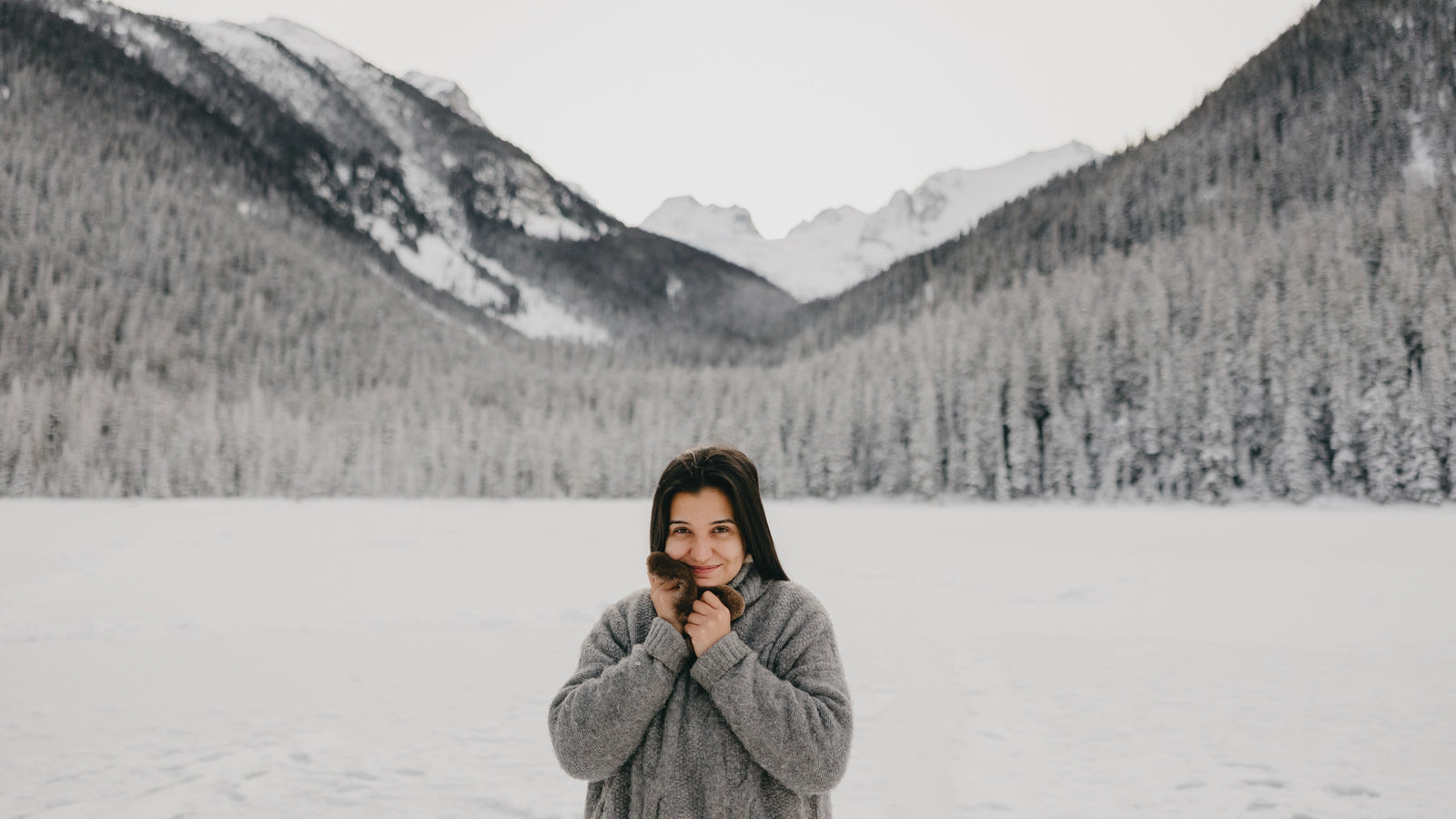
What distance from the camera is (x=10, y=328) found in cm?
10669

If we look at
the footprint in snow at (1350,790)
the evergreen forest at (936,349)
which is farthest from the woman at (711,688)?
the evergreen forest at (936,349)

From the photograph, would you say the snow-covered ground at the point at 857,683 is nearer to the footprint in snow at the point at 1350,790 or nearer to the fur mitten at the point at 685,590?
the footprint in snow at the point at 1350,790

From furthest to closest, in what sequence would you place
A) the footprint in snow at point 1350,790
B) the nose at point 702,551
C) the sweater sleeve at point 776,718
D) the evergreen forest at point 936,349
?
the evergreen forest at point 936,349 < the footprint in snow at point 1350,790 < the nose at point 702,551 < the sweater sleeve at point 776,718

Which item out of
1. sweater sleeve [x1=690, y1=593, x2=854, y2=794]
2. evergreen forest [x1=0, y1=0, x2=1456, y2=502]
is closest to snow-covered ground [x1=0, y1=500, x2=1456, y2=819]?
sweater sleeve [x1=690, y1=593, x2=854, y2=794]

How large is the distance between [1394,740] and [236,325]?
156320mm

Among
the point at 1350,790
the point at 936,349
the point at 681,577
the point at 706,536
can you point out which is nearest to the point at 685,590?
the point at 681,577

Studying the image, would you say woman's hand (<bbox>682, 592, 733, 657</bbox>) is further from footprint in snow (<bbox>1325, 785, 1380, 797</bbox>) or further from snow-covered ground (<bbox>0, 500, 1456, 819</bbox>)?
footprint in snow (<bbox>1325, 785, 1380, 797</bbox>)

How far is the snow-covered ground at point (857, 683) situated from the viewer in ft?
17.7

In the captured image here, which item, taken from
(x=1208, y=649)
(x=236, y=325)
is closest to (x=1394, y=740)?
(x=1208, y=649)

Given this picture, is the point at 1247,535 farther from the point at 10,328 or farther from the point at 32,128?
the point at 32,128

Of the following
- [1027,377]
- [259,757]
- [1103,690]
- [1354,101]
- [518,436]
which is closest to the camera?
[259,757]

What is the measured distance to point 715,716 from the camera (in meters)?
1.93

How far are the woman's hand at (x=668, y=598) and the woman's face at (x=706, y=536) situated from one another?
0.28 feet

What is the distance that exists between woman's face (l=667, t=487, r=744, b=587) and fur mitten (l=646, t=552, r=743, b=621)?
0.07m
